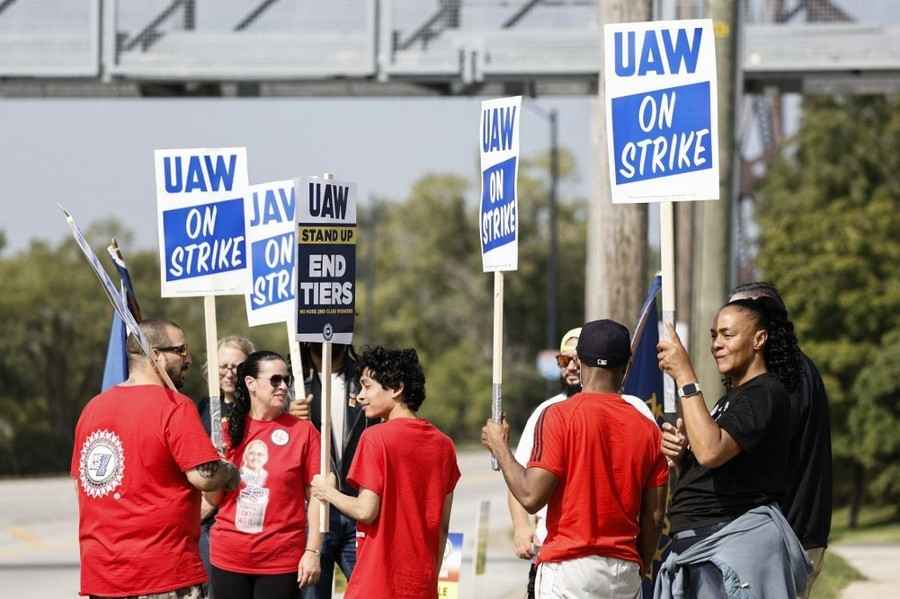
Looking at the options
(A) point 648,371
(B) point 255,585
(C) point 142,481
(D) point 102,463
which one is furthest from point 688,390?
(A) point 648,371

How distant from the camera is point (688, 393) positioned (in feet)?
19.7

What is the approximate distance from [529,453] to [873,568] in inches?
425

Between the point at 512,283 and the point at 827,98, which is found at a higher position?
the point at 827,98

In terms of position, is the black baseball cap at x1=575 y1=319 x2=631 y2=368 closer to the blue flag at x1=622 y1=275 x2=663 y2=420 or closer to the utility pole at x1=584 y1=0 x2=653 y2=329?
the blue flag at x1=622 y1=275 x2=663 y2=420

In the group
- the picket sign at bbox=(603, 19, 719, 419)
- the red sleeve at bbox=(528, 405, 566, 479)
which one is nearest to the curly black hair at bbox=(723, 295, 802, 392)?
the picket sign at bbox=(603, 19, 719, 419)

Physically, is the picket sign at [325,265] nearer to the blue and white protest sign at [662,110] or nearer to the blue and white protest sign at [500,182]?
Answer: the blue and white protest sign at [500,182]

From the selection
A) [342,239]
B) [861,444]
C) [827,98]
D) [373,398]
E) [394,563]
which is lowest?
[861,444]

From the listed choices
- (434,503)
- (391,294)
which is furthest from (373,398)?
(391,294)

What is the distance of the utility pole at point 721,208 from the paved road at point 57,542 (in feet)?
8.67

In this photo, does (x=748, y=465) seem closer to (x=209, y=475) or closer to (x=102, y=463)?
(x=209, y=475)

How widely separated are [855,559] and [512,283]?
56308 millimetres

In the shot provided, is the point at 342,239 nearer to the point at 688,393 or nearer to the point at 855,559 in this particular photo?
the point at 688,393

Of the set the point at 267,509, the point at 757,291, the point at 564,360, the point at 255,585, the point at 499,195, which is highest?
the point at 499,195

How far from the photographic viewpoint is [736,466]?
20.2ft
